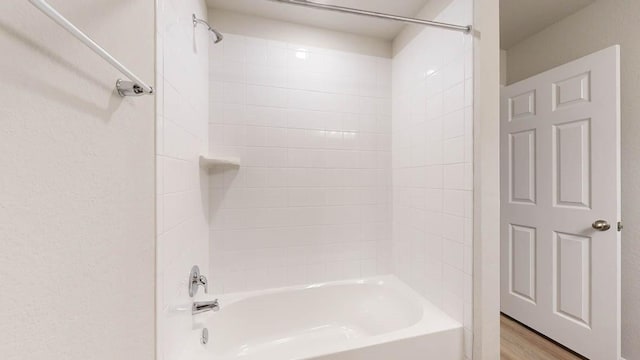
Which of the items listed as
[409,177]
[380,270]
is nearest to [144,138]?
[409,177]

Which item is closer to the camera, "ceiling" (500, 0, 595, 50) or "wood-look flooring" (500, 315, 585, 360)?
"wood-look flooring" (500, 315, 585, 360)

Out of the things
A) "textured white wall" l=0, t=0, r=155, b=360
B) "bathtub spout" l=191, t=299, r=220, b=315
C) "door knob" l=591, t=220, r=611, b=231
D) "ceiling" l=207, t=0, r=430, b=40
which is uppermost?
"ceiling" l=207, t=0, r=430, b=40

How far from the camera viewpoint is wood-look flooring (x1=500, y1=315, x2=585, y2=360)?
171cm

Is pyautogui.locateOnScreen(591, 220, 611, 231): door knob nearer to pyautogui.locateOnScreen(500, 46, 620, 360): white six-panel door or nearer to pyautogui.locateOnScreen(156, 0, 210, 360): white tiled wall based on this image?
pyautogui.locateOnScreen(500, 46, 620, 360): white six-panel door

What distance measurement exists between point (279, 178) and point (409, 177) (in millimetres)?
914

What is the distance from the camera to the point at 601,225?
1568 millimetres

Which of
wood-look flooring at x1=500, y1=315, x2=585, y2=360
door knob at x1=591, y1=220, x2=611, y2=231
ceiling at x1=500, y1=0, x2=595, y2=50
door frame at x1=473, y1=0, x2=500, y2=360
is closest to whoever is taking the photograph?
door frame at x1=473, y1=0, x2=500, y2=360

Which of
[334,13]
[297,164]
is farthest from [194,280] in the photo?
[334,13]

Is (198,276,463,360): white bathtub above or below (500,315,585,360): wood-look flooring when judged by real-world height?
above

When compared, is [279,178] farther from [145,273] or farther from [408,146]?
[145,273]

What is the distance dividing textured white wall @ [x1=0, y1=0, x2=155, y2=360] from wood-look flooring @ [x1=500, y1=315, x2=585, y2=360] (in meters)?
2.22

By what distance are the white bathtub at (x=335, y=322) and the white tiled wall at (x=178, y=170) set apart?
1.18 feet

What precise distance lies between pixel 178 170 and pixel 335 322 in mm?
1471

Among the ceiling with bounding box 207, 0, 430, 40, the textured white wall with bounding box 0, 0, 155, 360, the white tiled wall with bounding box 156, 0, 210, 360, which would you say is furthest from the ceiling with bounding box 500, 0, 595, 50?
the textured white wall with bounding box 0, 0, 155, 360
